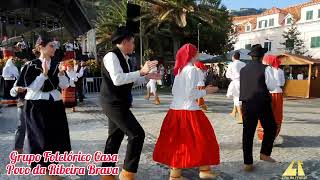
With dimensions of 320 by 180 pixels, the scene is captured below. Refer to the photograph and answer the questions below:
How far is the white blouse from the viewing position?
4562mm

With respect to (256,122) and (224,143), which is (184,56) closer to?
(256,122)

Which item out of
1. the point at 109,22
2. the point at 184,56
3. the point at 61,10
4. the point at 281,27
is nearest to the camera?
the point at 184,56

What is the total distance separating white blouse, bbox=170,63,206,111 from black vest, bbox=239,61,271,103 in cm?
97

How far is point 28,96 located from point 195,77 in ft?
6.63

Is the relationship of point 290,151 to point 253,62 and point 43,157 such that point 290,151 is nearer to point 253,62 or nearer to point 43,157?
point 253,62

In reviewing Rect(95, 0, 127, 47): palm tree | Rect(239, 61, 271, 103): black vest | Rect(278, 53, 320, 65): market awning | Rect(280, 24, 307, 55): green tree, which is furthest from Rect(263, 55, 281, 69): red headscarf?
Rect(280, 24, 307, 55): green tree

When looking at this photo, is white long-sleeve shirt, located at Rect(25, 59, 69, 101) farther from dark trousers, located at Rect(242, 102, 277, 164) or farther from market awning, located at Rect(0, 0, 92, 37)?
market awning, located at Rect(0, 0, 92, 37)

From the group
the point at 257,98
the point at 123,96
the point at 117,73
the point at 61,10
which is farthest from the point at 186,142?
the point at 61,10

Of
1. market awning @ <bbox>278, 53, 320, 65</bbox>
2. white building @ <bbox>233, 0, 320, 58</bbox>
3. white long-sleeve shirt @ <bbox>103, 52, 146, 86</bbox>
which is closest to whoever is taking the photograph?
white long-sleeve shirt @ <bbox>103, 52, 146, 86</bbox>

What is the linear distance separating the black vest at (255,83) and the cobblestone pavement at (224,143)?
982 millimetres

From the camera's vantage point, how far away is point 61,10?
2347 cm

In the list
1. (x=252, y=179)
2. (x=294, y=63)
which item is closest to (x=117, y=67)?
(x=252, y=179)

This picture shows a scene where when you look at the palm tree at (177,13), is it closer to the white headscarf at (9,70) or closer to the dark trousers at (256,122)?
the white headscarf at (9,70)

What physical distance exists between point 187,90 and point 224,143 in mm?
2545
